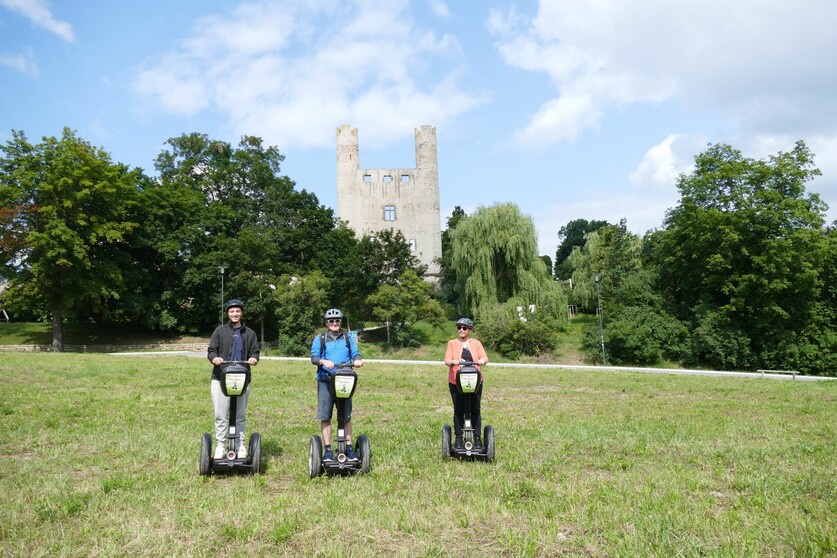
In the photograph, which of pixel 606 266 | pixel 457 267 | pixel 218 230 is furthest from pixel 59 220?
pixel 606 266

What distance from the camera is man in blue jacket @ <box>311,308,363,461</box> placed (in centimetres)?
665

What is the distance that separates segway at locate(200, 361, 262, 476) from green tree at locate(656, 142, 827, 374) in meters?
36.7

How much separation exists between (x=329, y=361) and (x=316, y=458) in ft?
3.63

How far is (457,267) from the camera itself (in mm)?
43719

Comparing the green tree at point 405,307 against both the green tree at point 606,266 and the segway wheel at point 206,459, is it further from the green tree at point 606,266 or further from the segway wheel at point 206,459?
the segway wheel at point 206,459

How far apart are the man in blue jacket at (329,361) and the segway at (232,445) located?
2.66 ft

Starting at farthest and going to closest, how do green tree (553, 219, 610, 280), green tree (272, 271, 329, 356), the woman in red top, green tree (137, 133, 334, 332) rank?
1. green tree (553, 219, 610, 280)
2. green tree (137, 133, 334, 332)
3. green tree (272, 271, 329, 356)
4. the woman in red top

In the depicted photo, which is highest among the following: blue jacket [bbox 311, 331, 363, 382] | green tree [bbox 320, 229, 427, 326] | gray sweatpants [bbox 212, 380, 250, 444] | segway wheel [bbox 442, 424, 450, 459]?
green tree [bbox 320, 229, 427, 326]

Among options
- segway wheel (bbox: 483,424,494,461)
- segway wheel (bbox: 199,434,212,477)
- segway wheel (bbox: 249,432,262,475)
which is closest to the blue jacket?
segway wheel (bbox: 249,432,262,475)

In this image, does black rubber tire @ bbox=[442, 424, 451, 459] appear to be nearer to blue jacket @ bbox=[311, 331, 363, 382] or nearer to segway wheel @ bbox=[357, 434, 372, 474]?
segway wheel @ bbox=[357, 434, 372, 474]

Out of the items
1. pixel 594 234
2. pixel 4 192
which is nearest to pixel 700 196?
pixel 594 234

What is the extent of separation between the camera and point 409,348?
4209cm

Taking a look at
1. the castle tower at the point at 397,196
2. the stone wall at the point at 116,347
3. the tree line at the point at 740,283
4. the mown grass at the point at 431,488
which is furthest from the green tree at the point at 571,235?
the mown grass at the point at 431,488

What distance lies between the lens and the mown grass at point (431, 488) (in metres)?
4.49
